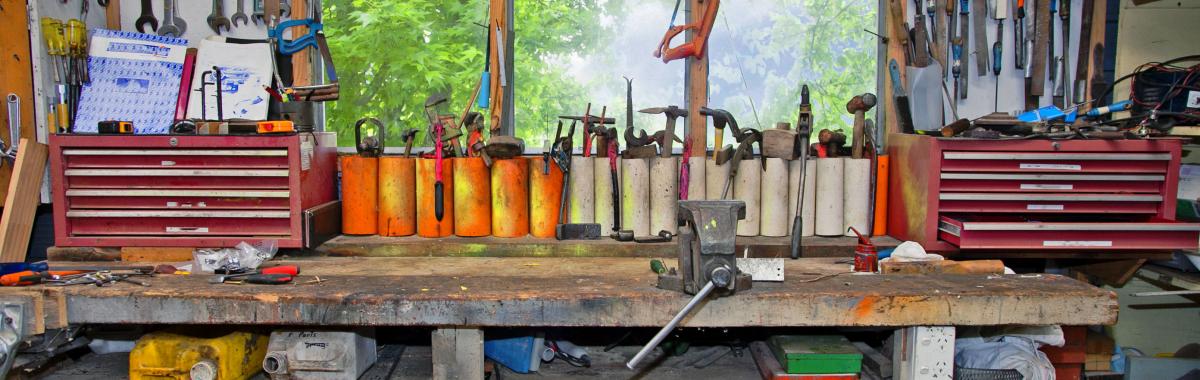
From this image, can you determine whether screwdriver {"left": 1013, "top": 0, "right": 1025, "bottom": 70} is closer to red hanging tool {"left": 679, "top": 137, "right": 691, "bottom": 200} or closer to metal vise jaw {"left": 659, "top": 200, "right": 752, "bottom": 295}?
red hanging tool {"left": 679, "top": 137, "right": 691, "bottom": 200}

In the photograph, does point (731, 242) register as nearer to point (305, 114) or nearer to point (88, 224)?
point (305, 114)

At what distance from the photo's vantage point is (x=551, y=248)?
8.71 feet

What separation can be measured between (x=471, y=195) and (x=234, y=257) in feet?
2.71

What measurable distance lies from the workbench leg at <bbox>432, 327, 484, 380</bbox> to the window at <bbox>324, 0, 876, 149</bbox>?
4.31 ft

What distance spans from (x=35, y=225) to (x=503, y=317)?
2125mm

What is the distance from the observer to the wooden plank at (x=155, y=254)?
2537 millimetres

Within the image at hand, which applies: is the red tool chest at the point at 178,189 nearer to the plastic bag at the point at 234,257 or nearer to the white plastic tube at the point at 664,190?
the plastic bag at the point at 234,257

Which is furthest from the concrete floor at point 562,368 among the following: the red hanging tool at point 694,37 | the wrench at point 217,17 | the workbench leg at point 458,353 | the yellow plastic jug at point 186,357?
the wrench at point 217,17

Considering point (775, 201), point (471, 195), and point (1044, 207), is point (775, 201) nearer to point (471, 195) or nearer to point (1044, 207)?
point (1044, 207)

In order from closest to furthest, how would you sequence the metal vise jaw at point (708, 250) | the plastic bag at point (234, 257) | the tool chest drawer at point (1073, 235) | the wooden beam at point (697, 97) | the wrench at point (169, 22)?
the metal vise jaw at point (708, 250), the plastic bag at point (234, 257), the tool chest drawer at point (1073, 235), the wrench at point (169, 22), the wooden beam at point (697, 97)

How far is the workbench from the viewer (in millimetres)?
1968

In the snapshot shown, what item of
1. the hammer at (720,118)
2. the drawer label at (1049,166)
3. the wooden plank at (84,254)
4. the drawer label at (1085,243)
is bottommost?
the wooden plank at (84,254)

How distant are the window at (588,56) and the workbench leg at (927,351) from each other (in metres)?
1.39

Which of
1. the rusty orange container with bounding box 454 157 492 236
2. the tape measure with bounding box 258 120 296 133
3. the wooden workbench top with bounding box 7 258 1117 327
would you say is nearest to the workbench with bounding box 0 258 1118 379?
the wooden workbench top with bounding box 7 258 1117 327
